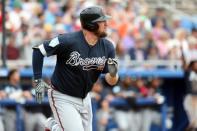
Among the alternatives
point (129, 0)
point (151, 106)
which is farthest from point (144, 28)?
point (151, 106)

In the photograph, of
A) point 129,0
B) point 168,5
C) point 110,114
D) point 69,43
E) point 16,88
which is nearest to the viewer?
point 69,43

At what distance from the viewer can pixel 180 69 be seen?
13.7 m

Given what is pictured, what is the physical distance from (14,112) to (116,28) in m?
3.22

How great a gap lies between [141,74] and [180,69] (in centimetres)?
110

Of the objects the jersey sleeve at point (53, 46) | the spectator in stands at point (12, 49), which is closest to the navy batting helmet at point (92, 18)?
the jersey sleeve at point (53, 46)

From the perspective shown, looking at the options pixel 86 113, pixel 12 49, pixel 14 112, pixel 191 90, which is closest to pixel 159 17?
pixel 191 90

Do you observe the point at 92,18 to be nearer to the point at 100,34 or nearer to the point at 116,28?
the point at 100,34

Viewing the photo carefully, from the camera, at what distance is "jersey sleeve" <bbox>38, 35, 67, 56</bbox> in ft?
23.2

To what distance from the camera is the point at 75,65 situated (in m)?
7.21

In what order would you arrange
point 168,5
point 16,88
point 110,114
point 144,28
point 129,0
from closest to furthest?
1. point 16,88
2. point 110,114
3. point 144,28
4. point 129,0
5. point 168,5

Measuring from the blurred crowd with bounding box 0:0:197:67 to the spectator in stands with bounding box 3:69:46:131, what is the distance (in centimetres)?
100

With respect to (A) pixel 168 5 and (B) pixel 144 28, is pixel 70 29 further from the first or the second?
(A) pixel 168 5

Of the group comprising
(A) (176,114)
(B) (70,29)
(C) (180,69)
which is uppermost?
(B) (70,29)

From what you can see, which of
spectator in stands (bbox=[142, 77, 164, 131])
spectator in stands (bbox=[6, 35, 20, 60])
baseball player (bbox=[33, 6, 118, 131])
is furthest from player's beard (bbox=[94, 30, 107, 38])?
spectator in stands (bbox=[142, 77, 164, 131])
